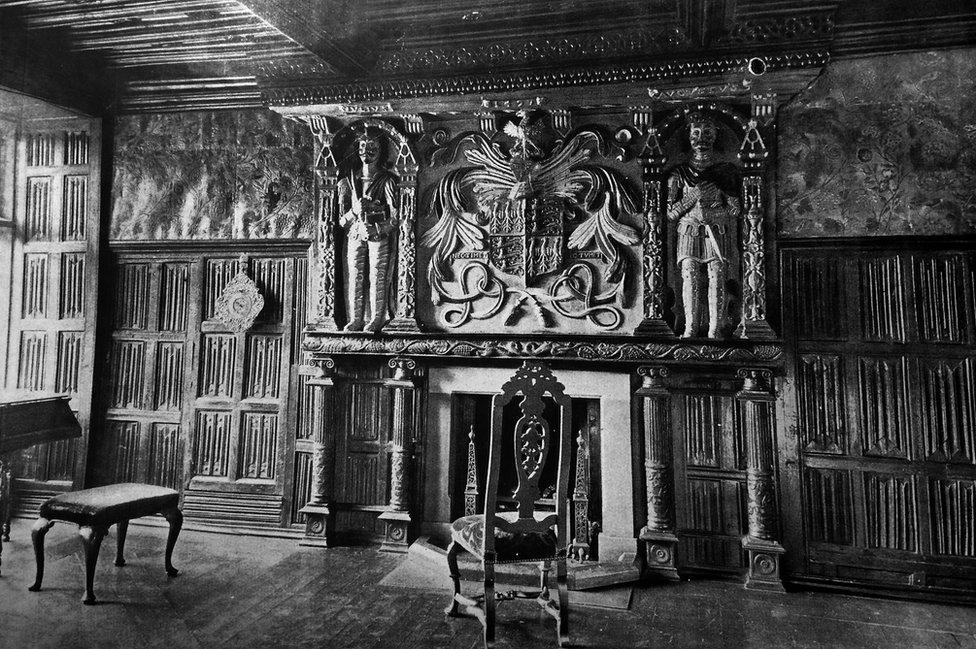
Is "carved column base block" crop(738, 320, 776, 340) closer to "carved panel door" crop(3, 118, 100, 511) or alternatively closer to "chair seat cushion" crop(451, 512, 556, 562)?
"chair seat cushion" crop(451, 512, 556, 562)

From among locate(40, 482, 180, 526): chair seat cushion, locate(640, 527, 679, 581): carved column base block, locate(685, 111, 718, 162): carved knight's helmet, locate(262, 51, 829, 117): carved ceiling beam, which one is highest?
locate(262, 51, 829, 117): carved ceiling beam

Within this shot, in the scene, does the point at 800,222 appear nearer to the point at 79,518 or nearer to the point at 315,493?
the point at 315,493

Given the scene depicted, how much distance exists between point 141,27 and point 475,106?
252cm

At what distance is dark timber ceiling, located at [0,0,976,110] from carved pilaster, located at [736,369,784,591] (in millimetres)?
2222

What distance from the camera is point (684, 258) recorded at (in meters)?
4.12

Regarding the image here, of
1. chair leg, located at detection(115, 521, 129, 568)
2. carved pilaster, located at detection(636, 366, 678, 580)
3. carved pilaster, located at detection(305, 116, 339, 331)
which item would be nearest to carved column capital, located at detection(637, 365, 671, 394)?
carved pilaster, located at detection(636, 366, 678, 580)

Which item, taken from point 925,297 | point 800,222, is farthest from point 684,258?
point 925,297

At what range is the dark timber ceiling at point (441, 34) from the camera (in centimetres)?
370

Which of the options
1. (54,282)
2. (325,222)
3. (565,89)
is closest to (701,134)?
(565,89)

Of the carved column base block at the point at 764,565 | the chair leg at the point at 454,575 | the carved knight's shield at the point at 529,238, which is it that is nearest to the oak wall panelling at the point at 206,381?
the carved knight's shield at the point at 529,238

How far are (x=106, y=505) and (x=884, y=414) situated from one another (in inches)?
197

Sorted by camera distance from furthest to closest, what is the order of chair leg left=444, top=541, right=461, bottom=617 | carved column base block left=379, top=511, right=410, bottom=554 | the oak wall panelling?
the oak wall panelling
carved column base block left=379, top=511, right=410, bottom=554
chair leg left=444, top=541, right=461, bottom=617

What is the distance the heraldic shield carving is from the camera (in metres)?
4.29

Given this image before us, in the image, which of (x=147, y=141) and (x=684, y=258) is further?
(x=147, y=141)
